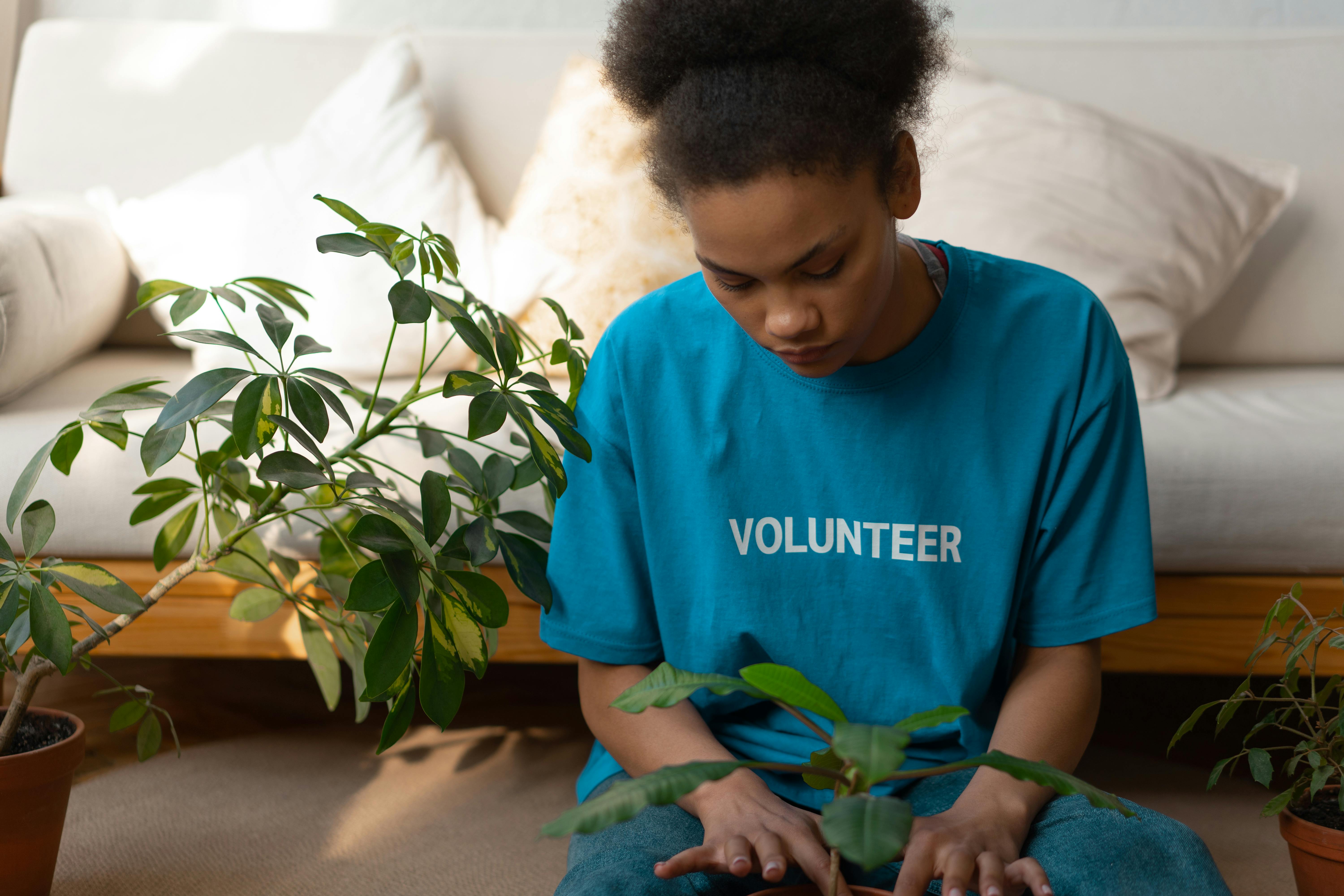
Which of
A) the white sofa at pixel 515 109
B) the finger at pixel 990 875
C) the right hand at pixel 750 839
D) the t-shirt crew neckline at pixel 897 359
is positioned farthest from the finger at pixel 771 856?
the white sofa at pixel 515 109

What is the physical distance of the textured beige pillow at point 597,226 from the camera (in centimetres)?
147

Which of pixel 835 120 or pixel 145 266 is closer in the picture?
Answer: pixel 835 120

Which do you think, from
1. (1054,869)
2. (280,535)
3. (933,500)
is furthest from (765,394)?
(280,535)

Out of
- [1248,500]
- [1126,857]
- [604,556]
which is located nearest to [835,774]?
[1126,857]

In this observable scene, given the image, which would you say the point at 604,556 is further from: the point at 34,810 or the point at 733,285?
the point at 34,810

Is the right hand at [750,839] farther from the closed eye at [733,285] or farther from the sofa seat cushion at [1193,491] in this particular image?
the sofa seat cushion at [1193,491]

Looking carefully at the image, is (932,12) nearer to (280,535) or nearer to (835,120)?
(835,120)

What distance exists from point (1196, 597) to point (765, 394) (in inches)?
26.1

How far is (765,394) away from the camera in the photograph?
2.79 ft

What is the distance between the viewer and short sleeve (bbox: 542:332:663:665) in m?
0.86

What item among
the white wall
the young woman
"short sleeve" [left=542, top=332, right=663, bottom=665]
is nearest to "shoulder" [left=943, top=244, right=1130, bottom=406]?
the young woman

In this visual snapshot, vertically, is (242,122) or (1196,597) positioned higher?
(242,122)

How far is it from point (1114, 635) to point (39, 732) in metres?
1.11

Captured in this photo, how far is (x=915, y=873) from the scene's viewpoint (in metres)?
0.63
